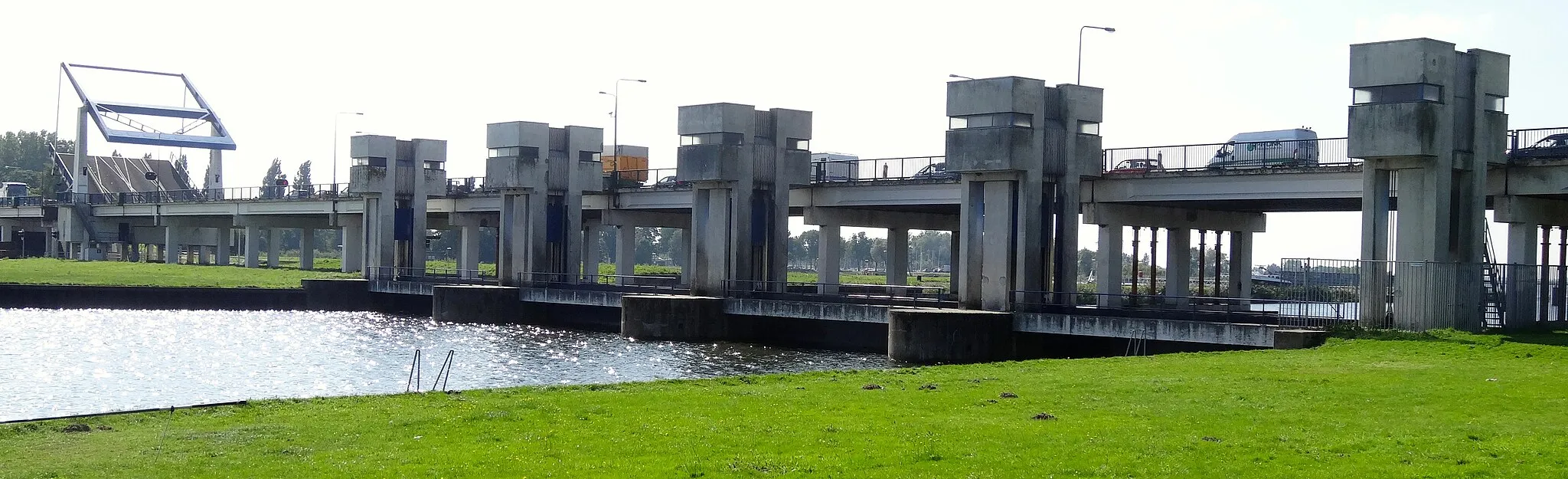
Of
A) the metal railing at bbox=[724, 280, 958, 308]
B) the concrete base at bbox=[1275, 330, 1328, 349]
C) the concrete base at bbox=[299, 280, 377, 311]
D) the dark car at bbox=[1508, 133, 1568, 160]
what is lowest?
the concrete base at bbox=[299, 280, 377, 311]

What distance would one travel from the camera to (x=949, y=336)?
47188 millimetres

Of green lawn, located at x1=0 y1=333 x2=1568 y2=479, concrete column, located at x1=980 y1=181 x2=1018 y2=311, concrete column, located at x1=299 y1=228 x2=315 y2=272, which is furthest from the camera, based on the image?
concrete column, located at x1=299 y1=228 x2=315 y2=272

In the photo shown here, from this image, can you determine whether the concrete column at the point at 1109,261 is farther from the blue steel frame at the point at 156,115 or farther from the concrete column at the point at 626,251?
the blue steel frame at the point at 156,115

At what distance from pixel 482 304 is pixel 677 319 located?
15.3 m

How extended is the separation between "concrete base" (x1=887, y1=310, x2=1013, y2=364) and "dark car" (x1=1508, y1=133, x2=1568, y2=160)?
15.2 m

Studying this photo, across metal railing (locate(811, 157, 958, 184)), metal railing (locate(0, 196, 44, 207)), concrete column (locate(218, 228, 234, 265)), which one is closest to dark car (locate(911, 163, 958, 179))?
metal railing (locate(811, 157, 958, 184))

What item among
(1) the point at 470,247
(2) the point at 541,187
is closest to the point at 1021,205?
(2) the point at 541,187

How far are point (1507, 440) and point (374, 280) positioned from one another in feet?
232

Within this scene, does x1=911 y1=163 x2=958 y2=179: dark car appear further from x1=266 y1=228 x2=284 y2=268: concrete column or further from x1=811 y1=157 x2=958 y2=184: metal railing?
x1=266 y1=228 x2=284 y2=268: concrete column

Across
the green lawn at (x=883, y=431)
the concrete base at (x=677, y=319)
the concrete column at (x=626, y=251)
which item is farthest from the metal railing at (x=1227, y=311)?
the concrete column at (x=626, y=251)

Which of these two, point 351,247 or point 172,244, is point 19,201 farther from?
point 351,247

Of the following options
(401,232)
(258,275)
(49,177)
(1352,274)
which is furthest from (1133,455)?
(49,177)

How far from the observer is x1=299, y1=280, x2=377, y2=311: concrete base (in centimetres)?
8238

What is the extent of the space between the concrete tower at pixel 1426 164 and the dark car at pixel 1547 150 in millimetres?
2331
